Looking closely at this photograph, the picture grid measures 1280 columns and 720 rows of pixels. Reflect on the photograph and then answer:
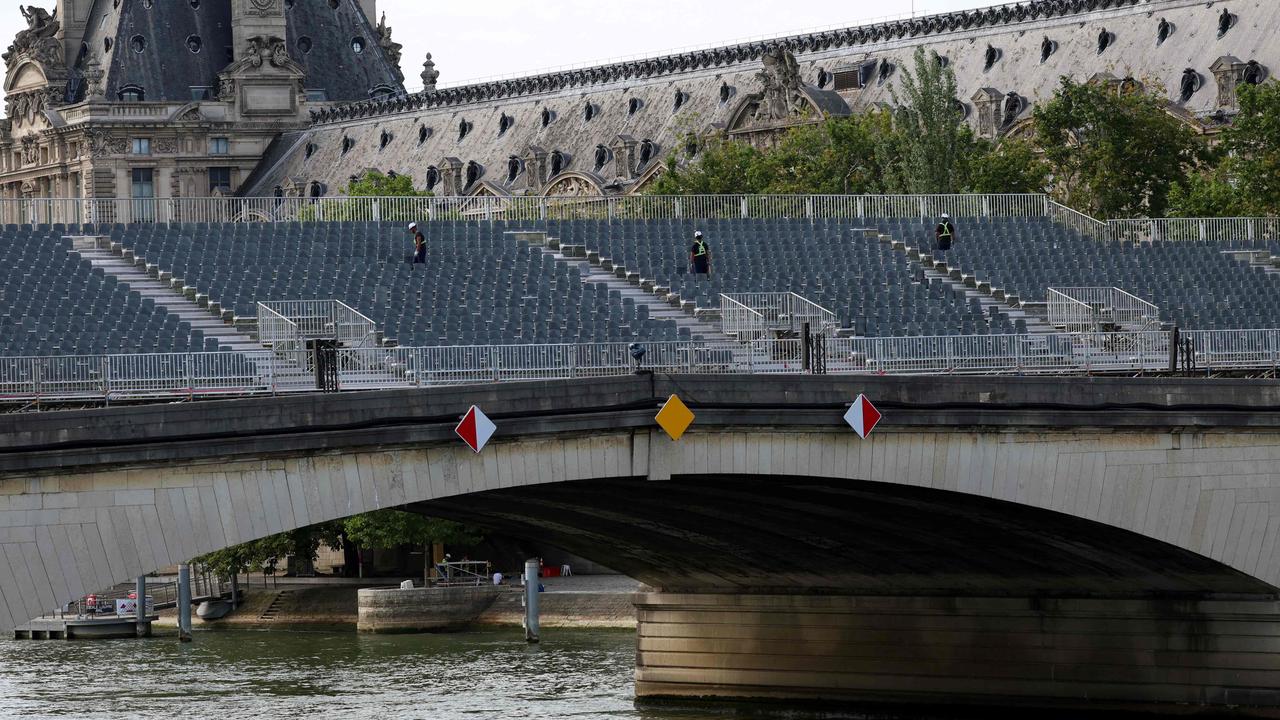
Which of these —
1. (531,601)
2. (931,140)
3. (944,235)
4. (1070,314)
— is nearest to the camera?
(1070,314)

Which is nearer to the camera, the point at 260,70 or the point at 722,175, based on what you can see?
the point at 722,175

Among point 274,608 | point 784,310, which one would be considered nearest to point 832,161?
point 274,608

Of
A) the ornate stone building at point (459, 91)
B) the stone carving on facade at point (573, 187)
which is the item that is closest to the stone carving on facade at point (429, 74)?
the ornate stone building at point (459, 91)

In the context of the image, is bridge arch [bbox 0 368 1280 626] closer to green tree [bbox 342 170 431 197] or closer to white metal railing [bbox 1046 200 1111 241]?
white metal railing [bbox 1046 200 1111 241]

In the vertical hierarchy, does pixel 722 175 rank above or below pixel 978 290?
above

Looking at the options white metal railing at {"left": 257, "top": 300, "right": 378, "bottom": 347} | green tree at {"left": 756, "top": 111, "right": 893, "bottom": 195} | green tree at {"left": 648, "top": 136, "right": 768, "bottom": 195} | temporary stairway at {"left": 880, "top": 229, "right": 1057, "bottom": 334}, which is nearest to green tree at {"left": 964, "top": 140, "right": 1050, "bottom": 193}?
green tree at {"left": 756, "top": 111, "right": 893, "bottom": 195}

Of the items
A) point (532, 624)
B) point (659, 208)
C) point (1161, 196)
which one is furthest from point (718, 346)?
point (1161, 196)

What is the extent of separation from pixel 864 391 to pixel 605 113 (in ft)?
363

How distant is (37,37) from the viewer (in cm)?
18650

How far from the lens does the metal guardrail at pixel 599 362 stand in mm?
39531

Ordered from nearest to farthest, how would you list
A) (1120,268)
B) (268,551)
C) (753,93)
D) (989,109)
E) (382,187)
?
1. (1120,268)
2. (268,551)
3. (989,109)
4. (382,187)
5. (753,93)

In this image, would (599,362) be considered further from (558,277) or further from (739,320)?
(558,277)

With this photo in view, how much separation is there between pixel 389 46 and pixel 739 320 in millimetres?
140455

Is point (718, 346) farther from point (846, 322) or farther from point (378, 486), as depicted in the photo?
point (378, 486)
